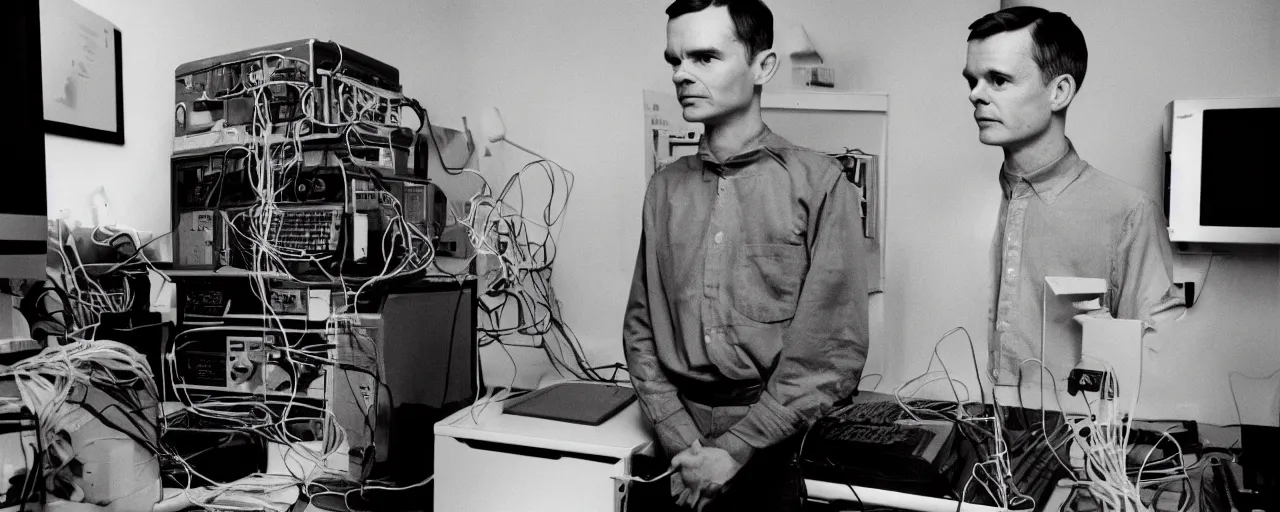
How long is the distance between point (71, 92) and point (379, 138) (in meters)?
0.60

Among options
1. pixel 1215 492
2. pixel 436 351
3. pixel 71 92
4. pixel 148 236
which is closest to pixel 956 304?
pixel 1215 492

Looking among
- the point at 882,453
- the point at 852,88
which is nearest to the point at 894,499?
the point at 882,453

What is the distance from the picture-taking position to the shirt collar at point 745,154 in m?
1.36

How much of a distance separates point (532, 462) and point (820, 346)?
1.93ft

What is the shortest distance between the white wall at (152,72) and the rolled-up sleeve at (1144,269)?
1.98 metres

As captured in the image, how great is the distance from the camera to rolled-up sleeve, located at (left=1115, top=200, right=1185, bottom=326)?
1.17 metres

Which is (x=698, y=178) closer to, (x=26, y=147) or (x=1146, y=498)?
(x=1146, y=498)

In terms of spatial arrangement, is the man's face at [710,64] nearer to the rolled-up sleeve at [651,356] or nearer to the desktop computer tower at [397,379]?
the rolled-up sleeve at [651,356]

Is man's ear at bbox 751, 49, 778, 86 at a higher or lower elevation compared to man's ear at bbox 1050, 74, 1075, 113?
higher

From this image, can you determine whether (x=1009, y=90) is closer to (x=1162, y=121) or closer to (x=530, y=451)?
(x=1162, y=121)

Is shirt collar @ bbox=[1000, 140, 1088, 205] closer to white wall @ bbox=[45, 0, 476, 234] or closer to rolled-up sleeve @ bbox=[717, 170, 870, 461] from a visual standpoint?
rolled-up sleeve @ bbox=[717, 170, 870, 461]

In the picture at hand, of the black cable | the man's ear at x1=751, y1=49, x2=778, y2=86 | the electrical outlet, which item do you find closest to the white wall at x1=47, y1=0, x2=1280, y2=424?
the electrical outlet

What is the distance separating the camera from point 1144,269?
117 centimetres

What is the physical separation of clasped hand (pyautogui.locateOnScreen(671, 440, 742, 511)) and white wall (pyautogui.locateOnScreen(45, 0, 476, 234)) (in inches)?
53.1
